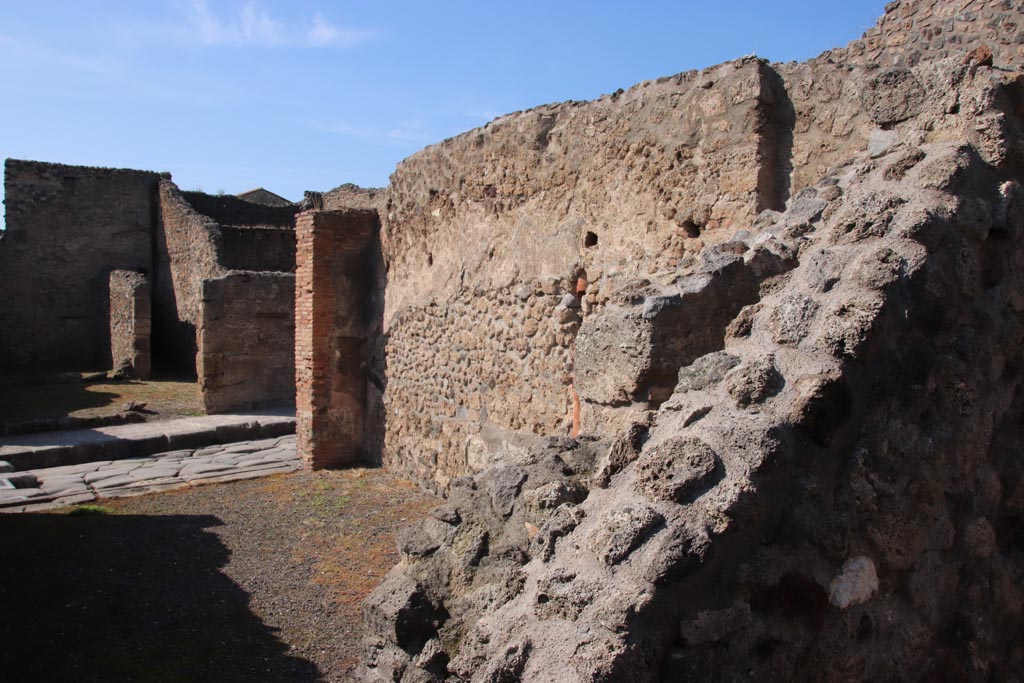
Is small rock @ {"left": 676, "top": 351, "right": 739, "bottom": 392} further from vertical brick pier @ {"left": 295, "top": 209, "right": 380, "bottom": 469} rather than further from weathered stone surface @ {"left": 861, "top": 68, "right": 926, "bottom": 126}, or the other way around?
vertical brick pier @ {"left": 295, "top": 209, "right": 380, "bottom": 469}

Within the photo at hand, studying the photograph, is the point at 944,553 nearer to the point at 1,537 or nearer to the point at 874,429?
the point at 874,429

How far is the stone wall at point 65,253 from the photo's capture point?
18938 millimetres

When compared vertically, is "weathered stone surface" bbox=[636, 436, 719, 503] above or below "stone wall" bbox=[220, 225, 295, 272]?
below

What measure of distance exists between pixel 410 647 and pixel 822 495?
4.21 feet

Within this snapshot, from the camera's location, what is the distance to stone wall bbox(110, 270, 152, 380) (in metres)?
16.1

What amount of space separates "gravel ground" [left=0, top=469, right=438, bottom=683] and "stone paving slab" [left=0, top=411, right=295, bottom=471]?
2.31 metres

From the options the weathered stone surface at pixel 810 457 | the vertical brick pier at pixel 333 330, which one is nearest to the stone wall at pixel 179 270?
the vertical brick pier at pixel 333 330

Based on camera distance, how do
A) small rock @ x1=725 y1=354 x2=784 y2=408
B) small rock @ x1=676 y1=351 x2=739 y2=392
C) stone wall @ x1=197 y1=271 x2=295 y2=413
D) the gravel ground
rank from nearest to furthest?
1. small rock @ x1=725 y1=354 x2=784 y2=408
2. small rock @ x1=676 y1=351 x2=739 y2=392
3. the gravel ground
4. stone wall @ x1=197 y1=271 x2=295 y2=413

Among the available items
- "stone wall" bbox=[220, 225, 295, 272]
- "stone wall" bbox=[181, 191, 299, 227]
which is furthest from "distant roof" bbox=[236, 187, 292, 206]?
"stone wall" bbox=[220, 225, 295, 272]

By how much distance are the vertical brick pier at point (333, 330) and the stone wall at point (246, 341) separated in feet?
12.9

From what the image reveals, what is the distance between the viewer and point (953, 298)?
95.6 inches

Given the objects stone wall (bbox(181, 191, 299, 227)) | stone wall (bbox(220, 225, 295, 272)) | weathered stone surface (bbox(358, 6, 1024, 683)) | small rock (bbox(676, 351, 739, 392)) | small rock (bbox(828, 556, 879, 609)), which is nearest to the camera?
weathered stone surface (bbox(358, 6, 1024, 683))

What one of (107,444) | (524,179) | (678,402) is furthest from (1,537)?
(678,402)

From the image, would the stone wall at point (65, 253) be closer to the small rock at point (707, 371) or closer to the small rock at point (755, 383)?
the small rock at point (707, 371)
